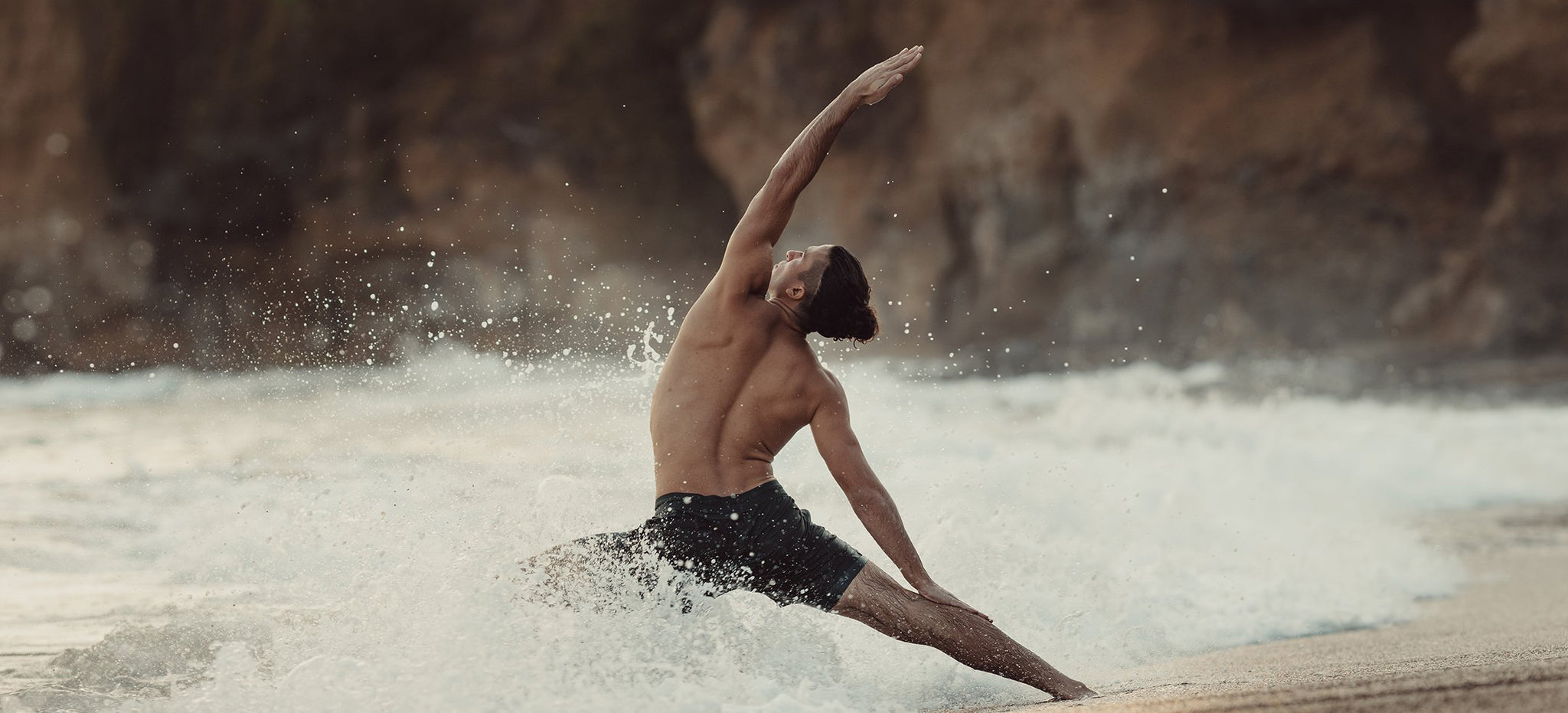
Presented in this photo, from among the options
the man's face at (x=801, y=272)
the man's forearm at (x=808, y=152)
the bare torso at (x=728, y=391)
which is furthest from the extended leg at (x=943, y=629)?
the man's forearm at (x=808, y=152)

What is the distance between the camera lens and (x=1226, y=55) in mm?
15930

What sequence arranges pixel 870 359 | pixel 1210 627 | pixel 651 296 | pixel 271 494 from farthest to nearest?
pixel 651 296
pixel 870 359
pixel 271 494
pixel 1210 627

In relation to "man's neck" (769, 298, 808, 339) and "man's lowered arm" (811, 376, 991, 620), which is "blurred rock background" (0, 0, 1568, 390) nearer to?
"man's lowered arm" (811, 376, 991, 620)

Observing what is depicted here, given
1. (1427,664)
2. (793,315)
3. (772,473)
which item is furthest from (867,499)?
(1427,664)

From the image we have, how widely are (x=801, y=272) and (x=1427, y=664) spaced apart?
1979mm

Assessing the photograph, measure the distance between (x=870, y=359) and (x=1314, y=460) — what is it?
8817 millimetres

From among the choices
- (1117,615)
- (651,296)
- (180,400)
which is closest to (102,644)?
(1117,615)

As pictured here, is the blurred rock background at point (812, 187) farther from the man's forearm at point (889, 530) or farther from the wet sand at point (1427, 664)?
the man's forearm at point (889, 530)

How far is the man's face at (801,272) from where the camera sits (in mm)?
3301

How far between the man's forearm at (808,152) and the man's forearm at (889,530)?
81 cm

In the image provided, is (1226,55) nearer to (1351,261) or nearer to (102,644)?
(1351,261)

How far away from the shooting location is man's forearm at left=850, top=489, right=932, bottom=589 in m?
3.27

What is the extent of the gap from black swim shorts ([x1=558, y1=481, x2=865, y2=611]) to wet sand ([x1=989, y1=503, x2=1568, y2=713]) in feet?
1.79

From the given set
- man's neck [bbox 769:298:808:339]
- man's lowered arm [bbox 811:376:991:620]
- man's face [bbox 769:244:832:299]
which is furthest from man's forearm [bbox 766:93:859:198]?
man's lowered arm [bbox 811:376:991:620]
